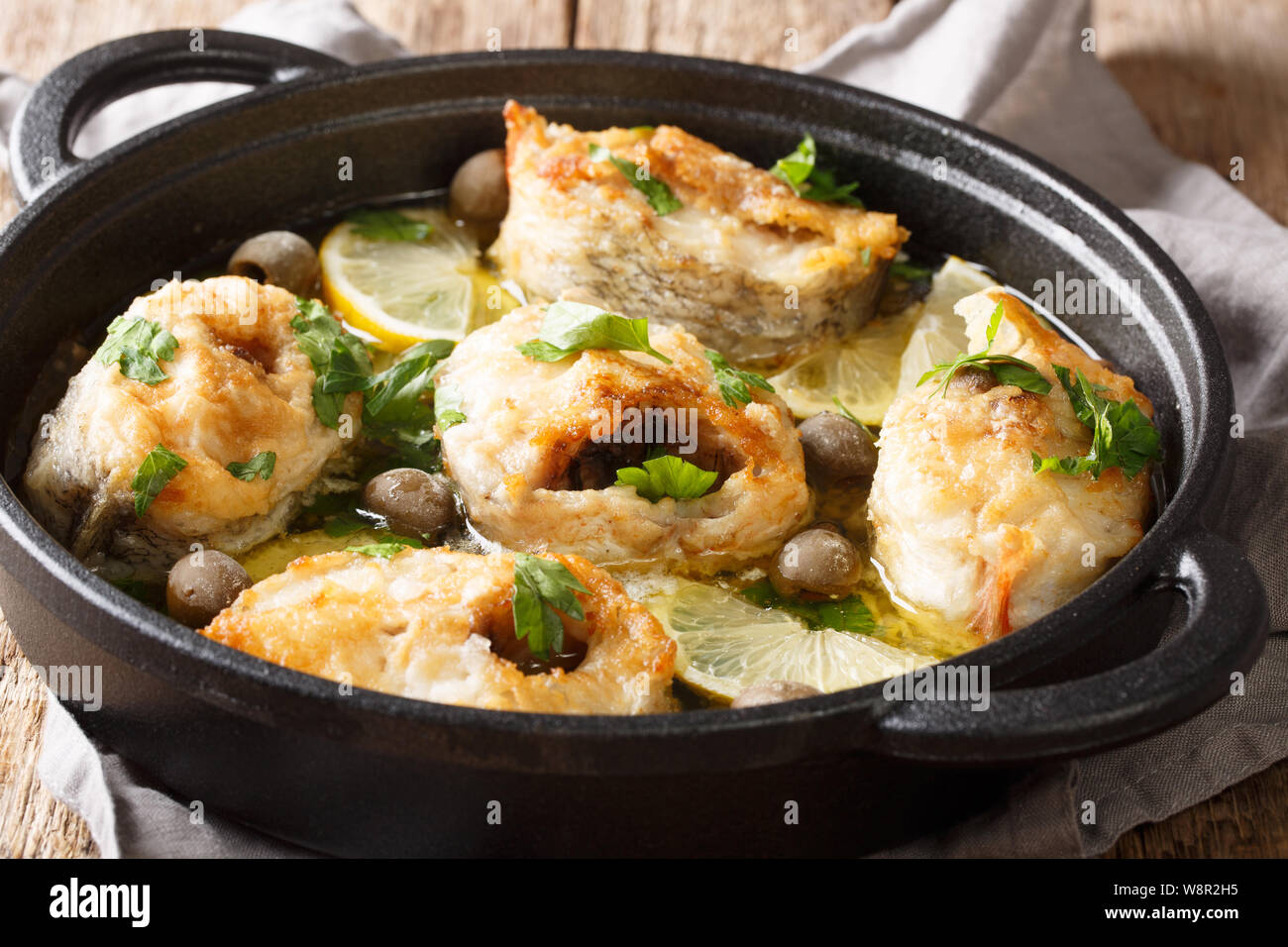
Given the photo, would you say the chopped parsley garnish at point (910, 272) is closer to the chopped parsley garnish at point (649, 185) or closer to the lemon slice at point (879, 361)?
the lemon slice at point (879, 361)

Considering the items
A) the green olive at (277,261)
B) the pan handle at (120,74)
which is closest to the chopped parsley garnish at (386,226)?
the green olive at (277,261)

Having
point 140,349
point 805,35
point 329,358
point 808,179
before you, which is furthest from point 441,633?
point 805,35

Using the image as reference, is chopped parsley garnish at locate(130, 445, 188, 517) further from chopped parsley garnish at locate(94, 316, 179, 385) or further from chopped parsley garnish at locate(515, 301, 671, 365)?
chopped parsley garnish at locate(515, 301, 671, 365)

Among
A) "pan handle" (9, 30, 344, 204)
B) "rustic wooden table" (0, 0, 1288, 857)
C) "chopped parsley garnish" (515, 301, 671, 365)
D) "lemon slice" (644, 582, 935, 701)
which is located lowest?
"lemon slice" (644, 582, 935, 701)

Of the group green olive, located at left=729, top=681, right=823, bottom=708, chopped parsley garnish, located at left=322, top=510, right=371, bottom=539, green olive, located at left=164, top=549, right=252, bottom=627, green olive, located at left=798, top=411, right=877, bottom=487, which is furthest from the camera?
green olive, located at left=798, top=411, right=877, bottom=487

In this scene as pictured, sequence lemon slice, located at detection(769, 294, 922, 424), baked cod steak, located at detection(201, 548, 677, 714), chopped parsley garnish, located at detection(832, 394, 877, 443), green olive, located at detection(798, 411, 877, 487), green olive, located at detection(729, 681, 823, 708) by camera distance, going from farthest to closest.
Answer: lemon slice, located at detection(769, 294, 922, 424)
chopped parsley garnish, located at detection(832, 394, 877, 443)
green olive, located at detection(798, 411, 877, 487)
green olive, located at detection(729, 681, 823, 708)
baked cod steak, located at detection(201, 548, 677, 714)

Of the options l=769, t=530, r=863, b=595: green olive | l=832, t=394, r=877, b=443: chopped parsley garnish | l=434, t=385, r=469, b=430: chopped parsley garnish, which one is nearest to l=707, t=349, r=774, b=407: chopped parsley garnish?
l=832, t=394, r=877, b=443: chopped parsley garnish
